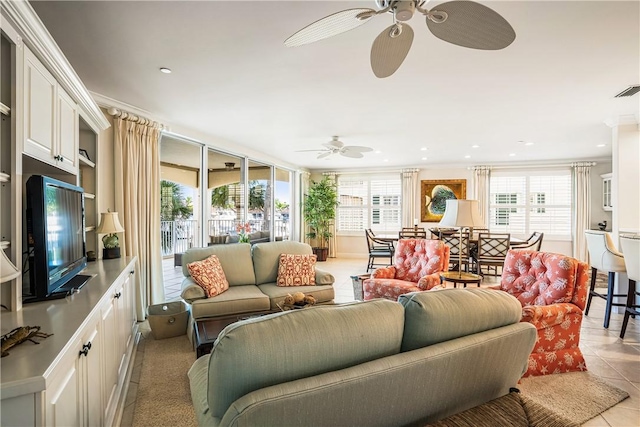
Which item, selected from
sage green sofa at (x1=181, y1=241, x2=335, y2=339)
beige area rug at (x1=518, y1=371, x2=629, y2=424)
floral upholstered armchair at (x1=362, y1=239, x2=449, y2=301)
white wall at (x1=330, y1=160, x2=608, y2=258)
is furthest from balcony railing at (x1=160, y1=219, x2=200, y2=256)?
beige area rug at (x1=518, y1=371, x2=629, y2=424)

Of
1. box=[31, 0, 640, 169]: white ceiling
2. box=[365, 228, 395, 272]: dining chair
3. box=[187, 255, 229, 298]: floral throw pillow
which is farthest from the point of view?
box=[365, 228, 395, 272]: dining chair

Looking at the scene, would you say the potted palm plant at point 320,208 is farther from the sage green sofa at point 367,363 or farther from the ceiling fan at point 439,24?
the sage green sofa at point 367,363

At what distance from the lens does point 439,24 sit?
1.62 metres

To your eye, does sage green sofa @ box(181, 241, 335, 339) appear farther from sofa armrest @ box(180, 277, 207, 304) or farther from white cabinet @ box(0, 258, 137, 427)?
white cabinet @ box(0, 258, 137, 427)

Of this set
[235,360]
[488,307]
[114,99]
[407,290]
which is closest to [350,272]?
[407,290]

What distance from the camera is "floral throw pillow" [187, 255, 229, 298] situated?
3.27 metres

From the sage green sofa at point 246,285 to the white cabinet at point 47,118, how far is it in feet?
4.91

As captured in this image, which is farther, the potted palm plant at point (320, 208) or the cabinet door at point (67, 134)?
the potted palm plant at point (320, 208)

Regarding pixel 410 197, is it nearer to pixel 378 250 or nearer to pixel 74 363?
pixel 378 250

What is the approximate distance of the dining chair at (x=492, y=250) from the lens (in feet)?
18.7

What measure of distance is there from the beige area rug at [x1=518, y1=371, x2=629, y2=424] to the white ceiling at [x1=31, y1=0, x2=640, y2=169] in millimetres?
2435

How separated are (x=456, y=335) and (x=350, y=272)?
18.6 ft

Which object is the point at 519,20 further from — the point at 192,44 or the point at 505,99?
the point at 192,44

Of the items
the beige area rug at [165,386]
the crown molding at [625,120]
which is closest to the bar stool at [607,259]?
the crown molding at [625,120]
